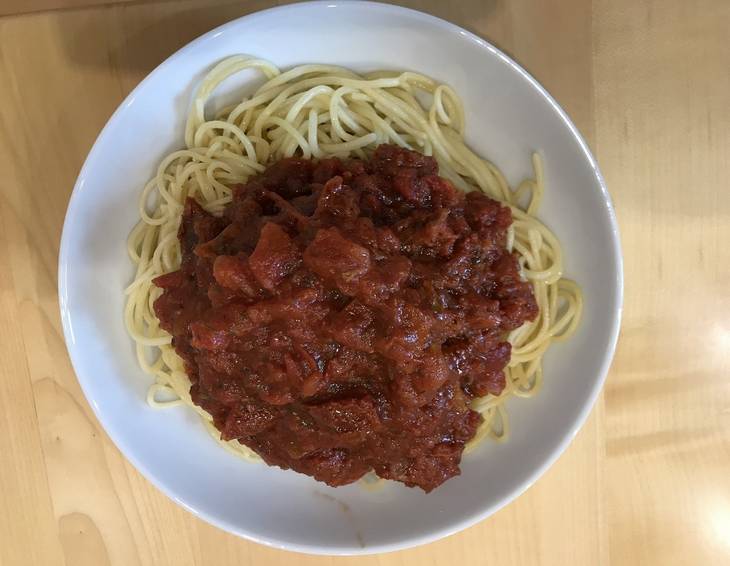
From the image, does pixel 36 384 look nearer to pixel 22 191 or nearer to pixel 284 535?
pixel 22 191

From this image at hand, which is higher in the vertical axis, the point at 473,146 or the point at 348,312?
the point at 473,146

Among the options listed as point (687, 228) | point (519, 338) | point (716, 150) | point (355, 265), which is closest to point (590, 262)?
point (519, 338)

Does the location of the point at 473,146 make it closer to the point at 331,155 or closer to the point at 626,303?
the point at 331,155

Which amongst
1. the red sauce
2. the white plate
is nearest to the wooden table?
the white plate

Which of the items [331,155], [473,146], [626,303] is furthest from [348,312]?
[626,303]

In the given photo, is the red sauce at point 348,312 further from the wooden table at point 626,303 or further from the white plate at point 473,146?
the wooden table at point 626,303

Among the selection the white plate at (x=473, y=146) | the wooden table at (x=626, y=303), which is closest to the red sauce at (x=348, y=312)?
the white plate at (x=473, y=146)
